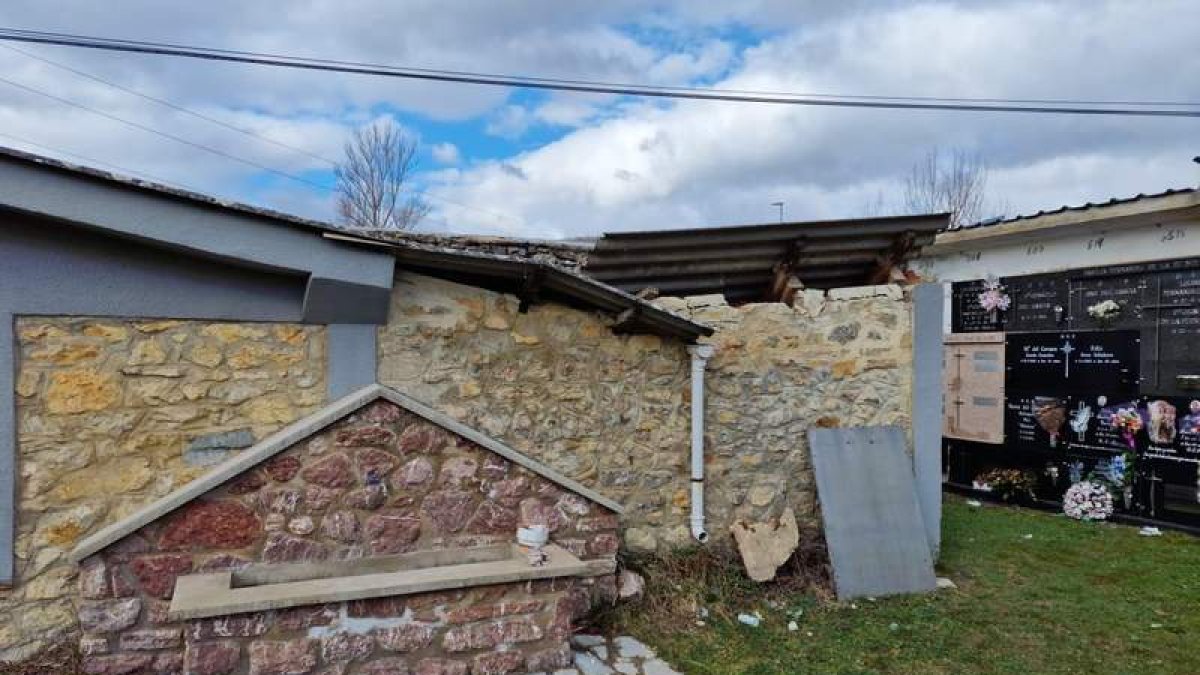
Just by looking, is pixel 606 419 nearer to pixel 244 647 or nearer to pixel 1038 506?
pixel 244 647

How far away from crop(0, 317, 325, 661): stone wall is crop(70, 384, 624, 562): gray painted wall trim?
388 millimetres

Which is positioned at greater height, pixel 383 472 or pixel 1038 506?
pixel 383 472

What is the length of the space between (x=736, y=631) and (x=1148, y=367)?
6613mm

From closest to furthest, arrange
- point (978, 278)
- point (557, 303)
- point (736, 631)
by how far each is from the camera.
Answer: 1. point (736, 631)
2. point (557, 303)
3. point (978, 278)

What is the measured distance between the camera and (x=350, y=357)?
5047 mm

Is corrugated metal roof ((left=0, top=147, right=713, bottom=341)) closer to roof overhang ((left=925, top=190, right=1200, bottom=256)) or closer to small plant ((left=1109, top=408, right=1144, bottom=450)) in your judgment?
roof overhang ((left=925, top=190, right=1200, bottom=256))

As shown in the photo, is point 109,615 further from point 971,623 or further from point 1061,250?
point 1061,250

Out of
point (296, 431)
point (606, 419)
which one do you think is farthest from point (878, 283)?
point (296, 431)

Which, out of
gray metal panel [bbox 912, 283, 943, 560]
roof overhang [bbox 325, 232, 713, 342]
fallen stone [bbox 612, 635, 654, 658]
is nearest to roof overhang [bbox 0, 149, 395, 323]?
roof overhang [bbox 325, 232, 713, 342]

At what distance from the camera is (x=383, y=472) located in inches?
170

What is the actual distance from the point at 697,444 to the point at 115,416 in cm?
403

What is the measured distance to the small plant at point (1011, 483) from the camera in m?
9.81

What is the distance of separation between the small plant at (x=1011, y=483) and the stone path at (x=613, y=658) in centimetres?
717

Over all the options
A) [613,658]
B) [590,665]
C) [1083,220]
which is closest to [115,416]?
[590,665]
